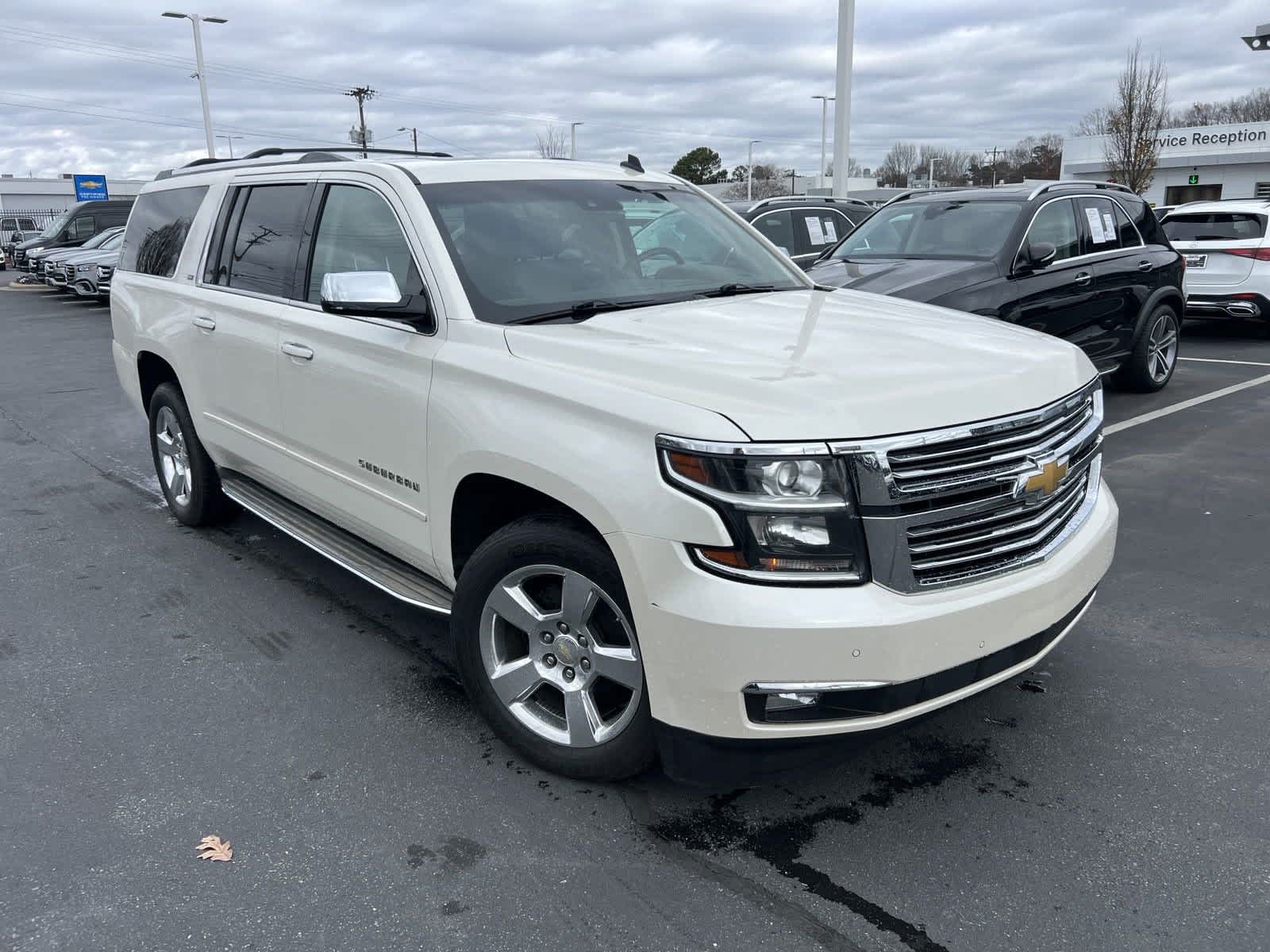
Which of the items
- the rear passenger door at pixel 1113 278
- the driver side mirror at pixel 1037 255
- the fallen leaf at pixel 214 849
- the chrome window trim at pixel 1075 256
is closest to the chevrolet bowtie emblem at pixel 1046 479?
the fallen leaf at pixel 214 849

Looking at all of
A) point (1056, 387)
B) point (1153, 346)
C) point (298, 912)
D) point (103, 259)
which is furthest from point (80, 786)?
point (103, 259)

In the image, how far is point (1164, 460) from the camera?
6.95 meters

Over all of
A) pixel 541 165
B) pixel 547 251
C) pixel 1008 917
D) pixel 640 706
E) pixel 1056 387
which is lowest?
pixel 1008 917

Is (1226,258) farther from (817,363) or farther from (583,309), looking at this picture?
(817,363)

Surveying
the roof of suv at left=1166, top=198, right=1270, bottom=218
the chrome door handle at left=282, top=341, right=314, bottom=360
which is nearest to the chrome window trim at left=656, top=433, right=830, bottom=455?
the chrome door handle at left=282, top=341, right=314, bottom=360

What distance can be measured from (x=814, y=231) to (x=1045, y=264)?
5.13 meters

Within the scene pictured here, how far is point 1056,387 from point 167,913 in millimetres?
2861

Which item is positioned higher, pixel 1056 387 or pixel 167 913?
pixel 1056 387

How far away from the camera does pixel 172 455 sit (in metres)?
5.89

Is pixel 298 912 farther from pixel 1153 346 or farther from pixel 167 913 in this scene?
→ pixel 1153 346

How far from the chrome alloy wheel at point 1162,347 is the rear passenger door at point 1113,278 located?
0.36 m

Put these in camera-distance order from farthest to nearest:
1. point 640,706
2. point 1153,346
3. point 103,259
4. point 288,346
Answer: point 103,259 → point 1153,346 → point 288,346 → point 640,706

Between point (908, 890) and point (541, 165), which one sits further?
point (541, 165)

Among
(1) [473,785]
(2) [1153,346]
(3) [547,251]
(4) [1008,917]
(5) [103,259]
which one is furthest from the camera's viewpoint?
(5) [103,259]
